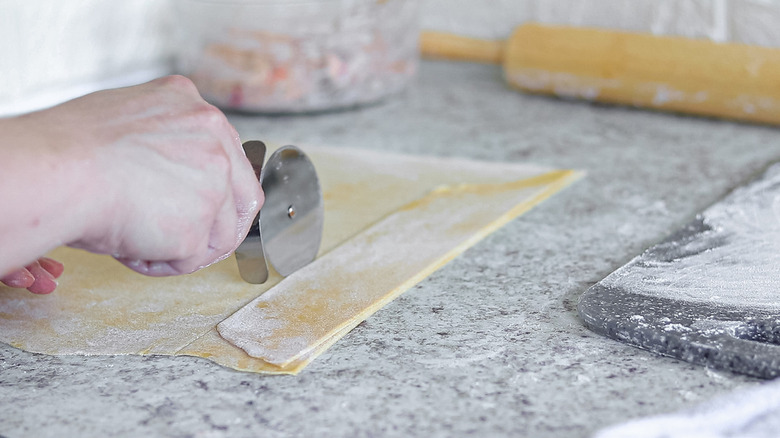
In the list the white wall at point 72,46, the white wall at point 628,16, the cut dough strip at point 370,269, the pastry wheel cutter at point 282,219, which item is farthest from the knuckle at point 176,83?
the white wall at point 628,16

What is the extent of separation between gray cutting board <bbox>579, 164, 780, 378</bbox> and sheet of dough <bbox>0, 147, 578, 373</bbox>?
208mm

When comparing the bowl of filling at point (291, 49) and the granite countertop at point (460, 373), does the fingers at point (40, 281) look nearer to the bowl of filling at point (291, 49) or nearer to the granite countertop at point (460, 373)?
the granite countertop at point (460, 373)

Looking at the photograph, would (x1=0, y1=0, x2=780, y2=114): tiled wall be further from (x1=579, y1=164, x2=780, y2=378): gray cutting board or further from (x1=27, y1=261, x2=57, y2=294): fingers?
(x1=27, y1=261, x2=57, y2=294): fingers

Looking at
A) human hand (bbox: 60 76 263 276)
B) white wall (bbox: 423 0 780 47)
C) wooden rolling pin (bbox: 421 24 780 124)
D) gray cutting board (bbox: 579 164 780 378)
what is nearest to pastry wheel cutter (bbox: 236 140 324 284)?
human hand (bbox: 60 76 263 276)

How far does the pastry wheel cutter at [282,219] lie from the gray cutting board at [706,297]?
1.01 ft

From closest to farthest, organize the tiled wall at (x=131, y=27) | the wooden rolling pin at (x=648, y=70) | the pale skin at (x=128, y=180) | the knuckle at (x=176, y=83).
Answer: the pale skin at (x=128, y=180) < the knuckle at (x=176, y=83) < the wooden rolling pin at (x=648, y=70) < the tiled wall at (x=131, y=27)

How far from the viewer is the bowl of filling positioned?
1438mm

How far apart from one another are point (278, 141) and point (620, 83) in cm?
66

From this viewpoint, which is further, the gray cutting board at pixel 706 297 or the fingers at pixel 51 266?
the fingers at pixel 51 266

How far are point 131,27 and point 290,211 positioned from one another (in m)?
1.10

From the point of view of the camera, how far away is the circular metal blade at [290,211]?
0.81 metres

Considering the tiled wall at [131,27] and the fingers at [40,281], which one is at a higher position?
the tiled wall at [131,27]

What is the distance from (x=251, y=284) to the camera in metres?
0.83

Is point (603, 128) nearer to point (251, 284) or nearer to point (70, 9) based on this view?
point (251, 284)
